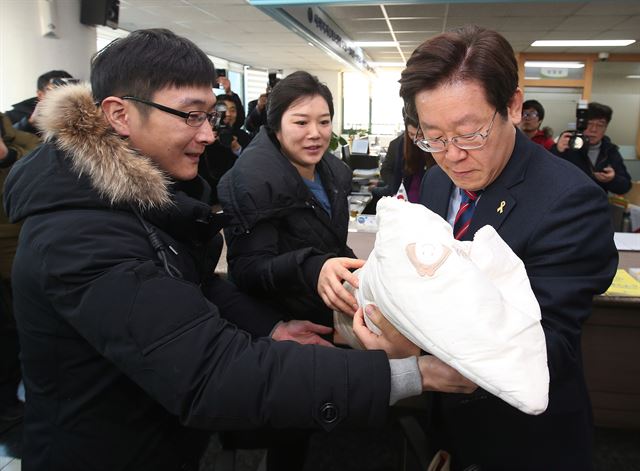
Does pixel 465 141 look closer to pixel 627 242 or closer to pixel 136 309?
pixel 136 309

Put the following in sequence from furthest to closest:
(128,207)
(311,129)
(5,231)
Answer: (5,231) < (311,129) < (128,207)

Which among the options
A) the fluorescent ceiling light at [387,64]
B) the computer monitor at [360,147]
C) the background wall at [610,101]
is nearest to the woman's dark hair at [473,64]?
the computer monitor at [360,147]

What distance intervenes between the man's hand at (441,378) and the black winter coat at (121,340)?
89 mm

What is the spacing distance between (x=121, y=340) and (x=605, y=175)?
4.01m

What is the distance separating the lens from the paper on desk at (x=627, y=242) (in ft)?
8.25

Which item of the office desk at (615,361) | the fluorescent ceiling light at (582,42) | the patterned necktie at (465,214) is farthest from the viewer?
the fluorescent ceiling light at (582,42)

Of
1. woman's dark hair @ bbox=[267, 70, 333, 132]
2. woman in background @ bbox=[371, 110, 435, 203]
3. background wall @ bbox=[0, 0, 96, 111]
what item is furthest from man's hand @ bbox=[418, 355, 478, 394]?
background wall @ bbox=[0, 0, 96, 111]

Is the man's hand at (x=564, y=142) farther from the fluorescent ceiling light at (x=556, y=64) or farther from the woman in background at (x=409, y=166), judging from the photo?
the fluorescent ceiling light at (x=556, y=64)

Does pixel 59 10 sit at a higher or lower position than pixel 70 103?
higher

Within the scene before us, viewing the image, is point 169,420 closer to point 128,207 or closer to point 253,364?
point 253,364

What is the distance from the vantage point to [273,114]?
2.01 meters

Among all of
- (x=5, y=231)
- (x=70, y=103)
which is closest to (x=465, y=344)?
(x=70, y=103)

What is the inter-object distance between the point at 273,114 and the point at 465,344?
5.07 feet

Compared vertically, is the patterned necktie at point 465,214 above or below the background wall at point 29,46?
below
